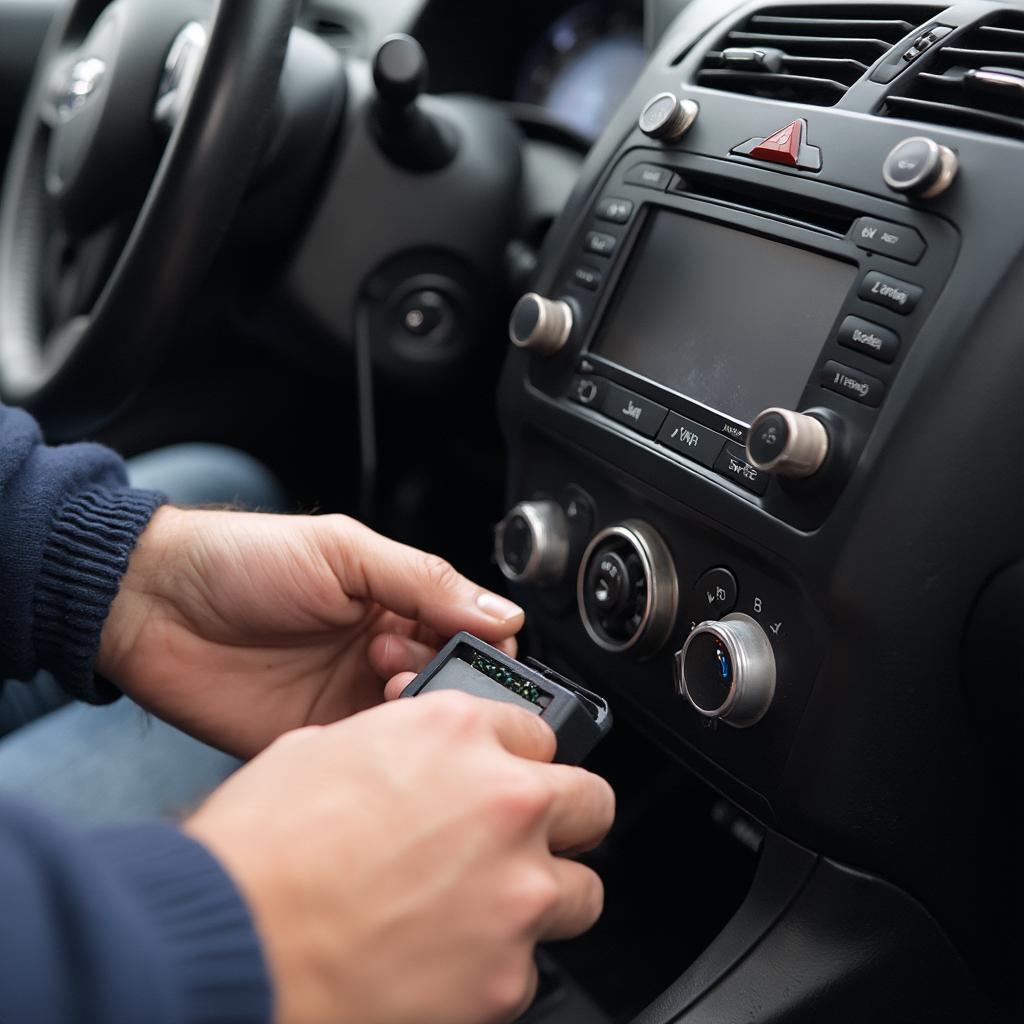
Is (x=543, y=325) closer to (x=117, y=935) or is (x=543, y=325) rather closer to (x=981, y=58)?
(x=981, y=58)

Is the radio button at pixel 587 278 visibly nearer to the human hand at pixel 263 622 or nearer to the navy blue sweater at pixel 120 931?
the human hand at pixel 263 622

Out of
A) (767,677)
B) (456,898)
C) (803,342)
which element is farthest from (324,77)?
(456,898)

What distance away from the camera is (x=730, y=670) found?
2.15 ft

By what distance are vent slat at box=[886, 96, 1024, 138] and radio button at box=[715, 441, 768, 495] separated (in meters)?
0.22

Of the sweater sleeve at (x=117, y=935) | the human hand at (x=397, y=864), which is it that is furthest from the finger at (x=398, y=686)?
the sweater sleeve at (x=117, y=935)

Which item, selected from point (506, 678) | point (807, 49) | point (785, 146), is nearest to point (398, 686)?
point (506, 678)

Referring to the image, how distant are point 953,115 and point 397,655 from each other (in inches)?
18.9

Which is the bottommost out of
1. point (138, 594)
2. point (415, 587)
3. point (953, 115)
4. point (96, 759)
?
point (96, 759)

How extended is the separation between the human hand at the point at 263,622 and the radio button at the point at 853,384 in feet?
0.86

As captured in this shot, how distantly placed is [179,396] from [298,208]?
0.54 metres

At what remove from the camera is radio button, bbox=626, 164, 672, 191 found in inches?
31.6

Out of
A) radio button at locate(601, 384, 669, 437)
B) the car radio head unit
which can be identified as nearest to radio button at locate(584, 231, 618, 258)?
the car radio head unit

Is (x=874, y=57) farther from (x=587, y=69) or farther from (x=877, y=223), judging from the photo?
(x=587, y=69)

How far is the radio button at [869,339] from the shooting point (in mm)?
619
